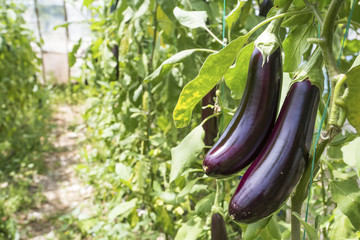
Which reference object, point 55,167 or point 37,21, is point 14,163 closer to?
point 55,167

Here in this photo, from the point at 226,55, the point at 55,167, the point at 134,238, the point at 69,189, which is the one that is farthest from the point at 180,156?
the point at 55,167

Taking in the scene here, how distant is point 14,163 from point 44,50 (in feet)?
7.34

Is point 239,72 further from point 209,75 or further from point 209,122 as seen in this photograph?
point 209,122

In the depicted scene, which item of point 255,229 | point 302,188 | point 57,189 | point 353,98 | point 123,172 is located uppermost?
point 353,98

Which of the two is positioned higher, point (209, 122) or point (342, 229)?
point (209, 122)

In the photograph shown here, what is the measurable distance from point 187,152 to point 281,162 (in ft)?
0.82

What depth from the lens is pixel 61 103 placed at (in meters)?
4.22

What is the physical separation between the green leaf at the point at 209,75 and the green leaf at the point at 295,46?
14 centimetres

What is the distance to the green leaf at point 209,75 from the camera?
44cm

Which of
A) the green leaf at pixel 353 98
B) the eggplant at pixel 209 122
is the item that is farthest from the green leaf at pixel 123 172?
the green leaf at pixel 353 98

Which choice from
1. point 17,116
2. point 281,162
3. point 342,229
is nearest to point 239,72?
point 281,162

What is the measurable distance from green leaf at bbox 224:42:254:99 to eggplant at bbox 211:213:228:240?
251mm

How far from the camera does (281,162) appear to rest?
15.2 inches

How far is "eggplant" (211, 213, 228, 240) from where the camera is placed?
633 millimetres
